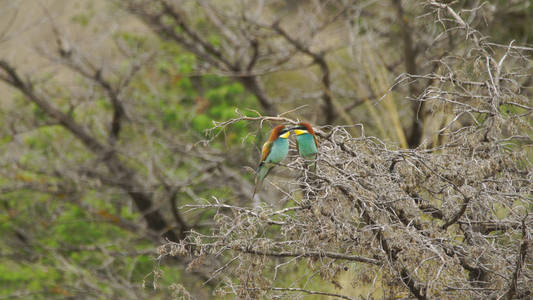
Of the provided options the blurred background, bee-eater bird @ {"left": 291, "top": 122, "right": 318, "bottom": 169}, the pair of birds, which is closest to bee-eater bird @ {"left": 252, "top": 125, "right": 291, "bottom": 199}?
the pair of birds

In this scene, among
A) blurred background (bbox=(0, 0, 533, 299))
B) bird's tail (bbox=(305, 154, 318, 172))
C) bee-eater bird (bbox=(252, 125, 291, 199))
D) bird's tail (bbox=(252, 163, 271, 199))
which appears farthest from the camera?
blurred background (bbox=(0, 0, 533, 299))

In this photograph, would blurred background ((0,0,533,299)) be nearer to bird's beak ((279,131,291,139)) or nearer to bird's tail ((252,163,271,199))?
bird's tail ((252,163,271,199))

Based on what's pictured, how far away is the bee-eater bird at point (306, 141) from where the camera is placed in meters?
3.18

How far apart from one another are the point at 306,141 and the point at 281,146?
0.87 ft

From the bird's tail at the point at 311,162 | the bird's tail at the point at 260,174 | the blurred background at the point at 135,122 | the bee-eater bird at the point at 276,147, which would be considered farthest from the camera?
the blurred background at the point at 135,122

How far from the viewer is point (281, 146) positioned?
136 inches

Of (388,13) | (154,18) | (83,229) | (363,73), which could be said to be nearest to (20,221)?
(83,229)

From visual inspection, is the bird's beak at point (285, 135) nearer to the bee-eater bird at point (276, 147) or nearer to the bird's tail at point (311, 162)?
the bee-eater bird at point (276, 147)

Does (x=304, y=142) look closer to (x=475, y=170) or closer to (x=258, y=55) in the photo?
(x=475, y=170)

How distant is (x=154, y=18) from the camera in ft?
31.4

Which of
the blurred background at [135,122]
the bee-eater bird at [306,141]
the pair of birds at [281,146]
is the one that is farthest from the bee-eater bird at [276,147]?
the blurred background at [135,122]

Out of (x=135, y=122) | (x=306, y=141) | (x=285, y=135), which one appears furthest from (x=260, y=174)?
(x=135, y=122)

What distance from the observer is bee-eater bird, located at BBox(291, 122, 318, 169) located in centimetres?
318

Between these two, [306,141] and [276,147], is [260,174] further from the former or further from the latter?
[306,141]
